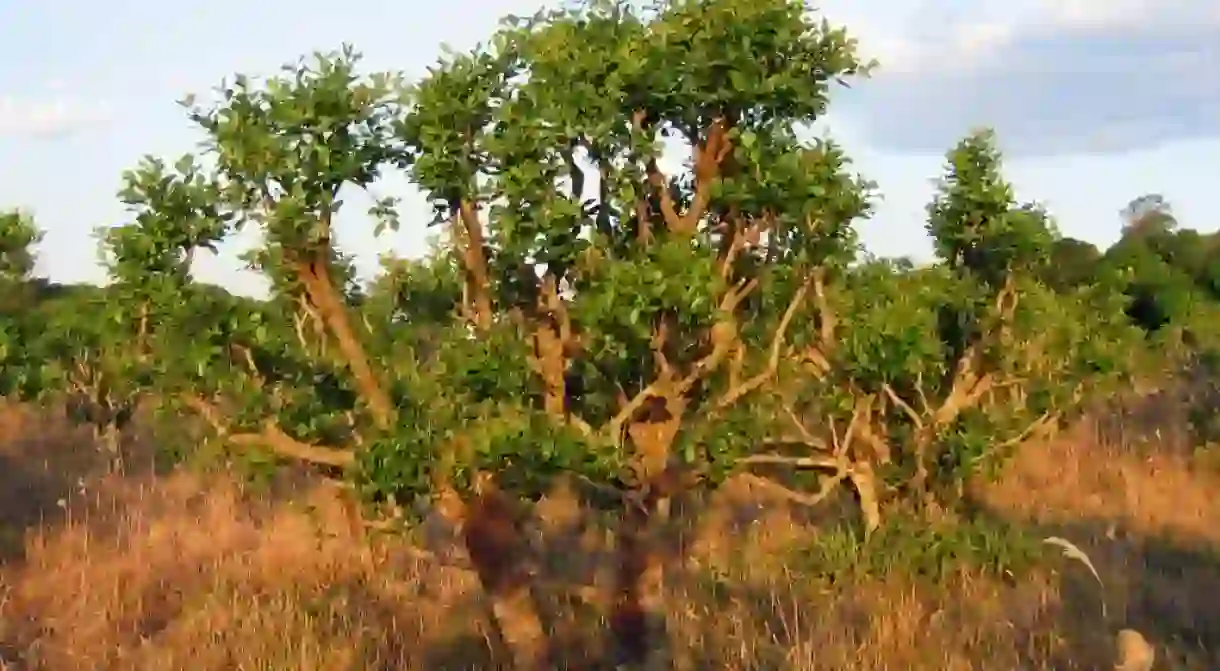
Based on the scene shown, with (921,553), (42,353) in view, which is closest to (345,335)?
(921,553)

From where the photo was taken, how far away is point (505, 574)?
676cm

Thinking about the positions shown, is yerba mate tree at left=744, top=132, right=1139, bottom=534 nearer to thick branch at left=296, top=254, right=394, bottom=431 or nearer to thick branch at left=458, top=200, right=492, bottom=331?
thick branch at left=458, top=200, right=492, bottom=331

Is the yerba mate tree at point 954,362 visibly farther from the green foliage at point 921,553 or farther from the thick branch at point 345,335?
the thick branch at point 345,335

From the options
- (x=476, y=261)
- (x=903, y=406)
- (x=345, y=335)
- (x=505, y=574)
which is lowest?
(x=505, y=574)

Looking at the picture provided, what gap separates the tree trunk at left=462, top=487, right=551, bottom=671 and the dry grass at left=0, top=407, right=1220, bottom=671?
0.55m

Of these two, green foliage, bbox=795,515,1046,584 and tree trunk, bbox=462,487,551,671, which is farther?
green foliage, bbox=795,515,1046,584

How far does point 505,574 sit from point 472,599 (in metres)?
2.39

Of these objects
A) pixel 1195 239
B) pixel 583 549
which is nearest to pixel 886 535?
pixel 583 549

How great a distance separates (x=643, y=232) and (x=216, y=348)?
79.3 inches

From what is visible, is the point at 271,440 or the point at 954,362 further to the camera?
the point at 954,362

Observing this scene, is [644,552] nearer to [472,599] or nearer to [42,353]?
[472,599]

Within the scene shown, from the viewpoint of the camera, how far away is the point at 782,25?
626 cm

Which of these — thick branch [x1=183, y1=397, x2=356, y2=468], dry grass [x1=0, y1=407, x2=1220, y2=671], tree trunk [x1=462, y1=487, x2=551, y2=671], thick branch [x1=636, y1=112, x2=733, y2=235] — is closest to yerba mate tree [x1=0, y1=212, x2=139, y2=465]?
dry grass [x1=0, y1=407, x2=1220, y2=671]

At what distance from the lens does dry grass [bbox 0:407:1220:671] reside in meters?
7.78
